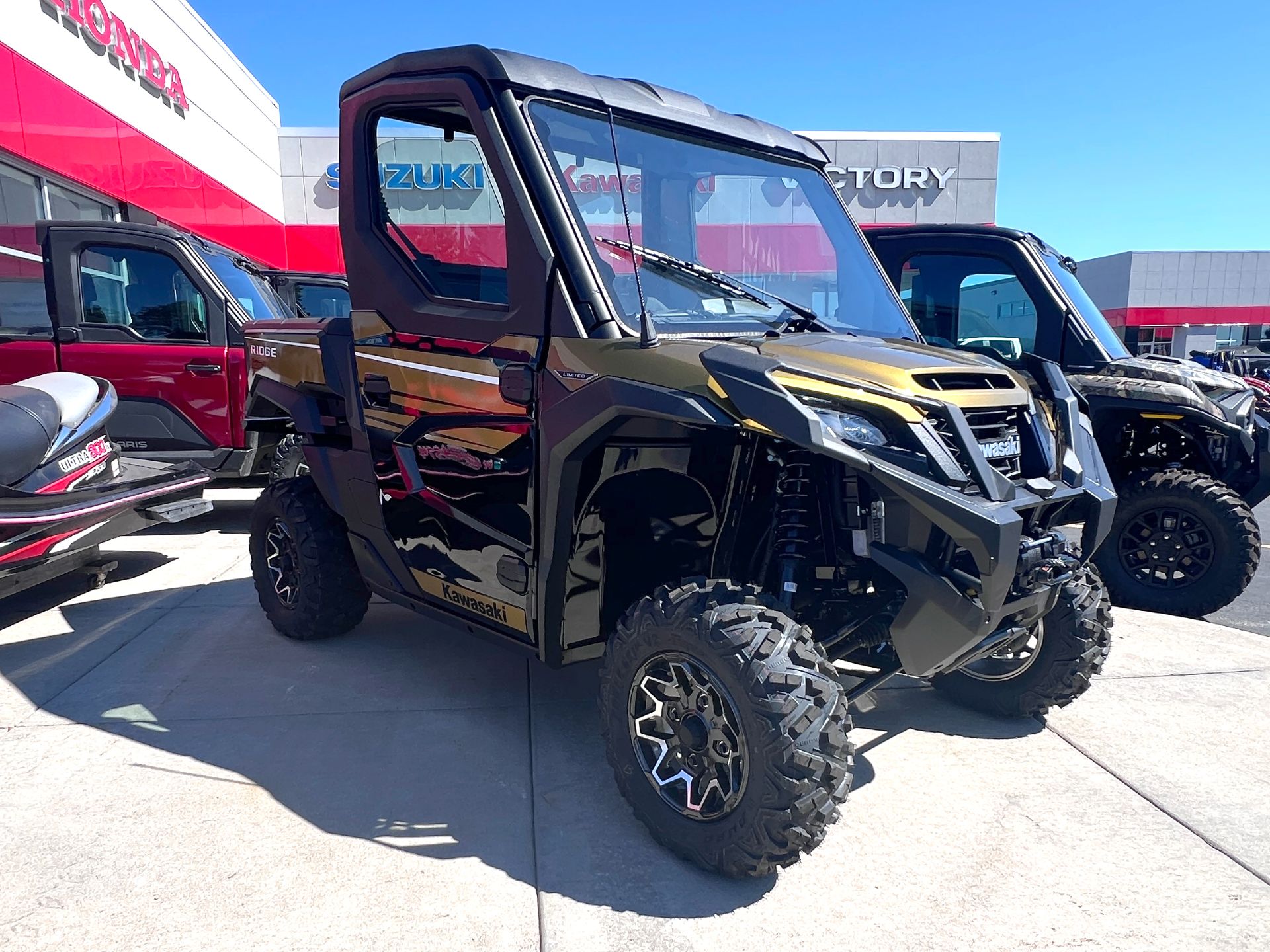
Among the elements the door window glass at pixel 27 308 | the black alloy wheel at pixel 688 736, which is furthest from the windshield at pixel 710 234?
the door window glass at pixel 27 308

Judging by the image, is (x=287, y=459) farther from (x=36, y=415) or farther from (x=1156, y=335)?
(x=1156, y=335)

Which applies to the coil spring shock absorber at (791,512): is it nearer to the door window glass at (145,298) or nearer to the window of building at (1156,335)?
the door window glass at (145,298)

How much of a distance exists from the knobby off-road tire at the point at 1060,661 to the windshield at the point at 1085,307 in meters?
2.80

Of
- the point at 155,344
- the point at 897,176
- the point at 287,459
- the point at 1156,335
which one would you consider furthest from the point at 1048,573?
the point at 1156,335

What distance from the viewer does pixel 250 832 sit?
2.68 meters

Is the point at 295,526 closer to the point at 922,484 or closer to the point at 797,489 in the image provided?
→ the point at 797,489

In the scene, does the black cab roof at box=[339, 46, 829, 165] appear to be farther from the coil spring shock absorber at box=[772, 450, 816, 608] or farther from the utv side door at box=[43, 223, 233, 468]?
the utv side door at box=[43, 223, 233, 468]

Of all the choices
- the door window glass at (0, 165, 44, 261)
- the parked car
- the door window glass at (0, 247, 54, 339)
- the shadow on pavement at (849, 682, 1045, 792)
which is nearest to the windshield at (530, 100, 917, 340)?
the shadow on pavement at (849, 682, 1045, 792)

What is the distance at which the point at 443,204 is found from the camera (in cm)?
315

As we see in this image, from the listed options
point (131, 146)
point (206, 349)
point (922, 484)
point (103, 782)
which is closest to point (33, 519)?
point (103, 782)

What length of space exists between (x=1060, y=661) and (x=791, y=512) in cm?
148

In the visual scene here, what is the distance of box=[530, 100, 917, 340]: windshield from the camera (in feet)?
9.06

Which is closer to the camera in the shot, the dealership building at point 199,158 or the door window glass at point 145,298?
the dealership building at point 199,158

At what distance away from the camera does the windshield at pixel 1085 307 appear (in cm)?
554
